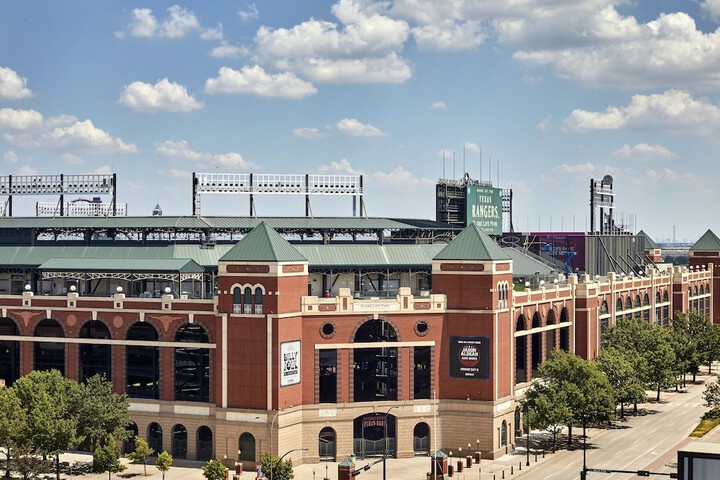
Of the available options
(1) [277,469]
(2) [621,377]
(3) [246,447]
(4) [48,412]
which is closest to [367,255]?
(2) [621,377]

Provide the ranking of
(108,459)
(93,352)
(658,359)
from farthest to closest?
(658,359)
(93,352)
(108,459)

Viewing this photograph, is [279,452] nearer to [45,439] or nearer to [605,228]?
[45,439]

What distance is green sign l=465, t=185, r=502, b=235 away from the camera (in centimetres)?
14938

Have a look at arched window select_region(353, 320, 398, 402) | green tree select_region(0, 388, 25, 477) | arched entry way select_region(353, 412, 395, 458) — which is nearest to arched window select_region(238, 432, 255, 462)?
arched entry way select_region(353, 412, 395, 458)

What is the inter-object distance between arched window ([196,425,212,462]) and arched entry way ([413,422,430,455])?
2214 cm

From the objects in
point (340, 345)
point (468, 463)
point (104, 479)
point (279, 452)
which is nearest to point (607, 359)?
point (468, 463)

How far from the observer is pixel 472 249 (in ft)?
375

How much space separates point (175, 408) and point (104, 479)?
454 inches

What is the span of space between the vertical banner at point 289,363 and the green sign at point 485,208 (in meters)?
47.8

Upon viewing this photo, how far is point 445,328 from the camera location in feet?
374

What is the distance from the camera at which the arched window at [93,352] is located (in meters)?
115

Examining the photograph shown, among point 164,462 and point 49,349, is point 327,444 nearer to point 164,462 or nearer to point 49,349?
point 164,462

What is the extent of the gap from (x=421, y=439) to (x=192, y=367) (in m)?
26.1

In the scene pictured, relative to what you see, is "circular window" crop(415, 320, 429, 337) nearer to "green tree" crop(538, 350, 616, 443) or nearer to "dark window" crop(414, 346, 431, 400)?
"dark window" crop(414, 346, 431, 400)
